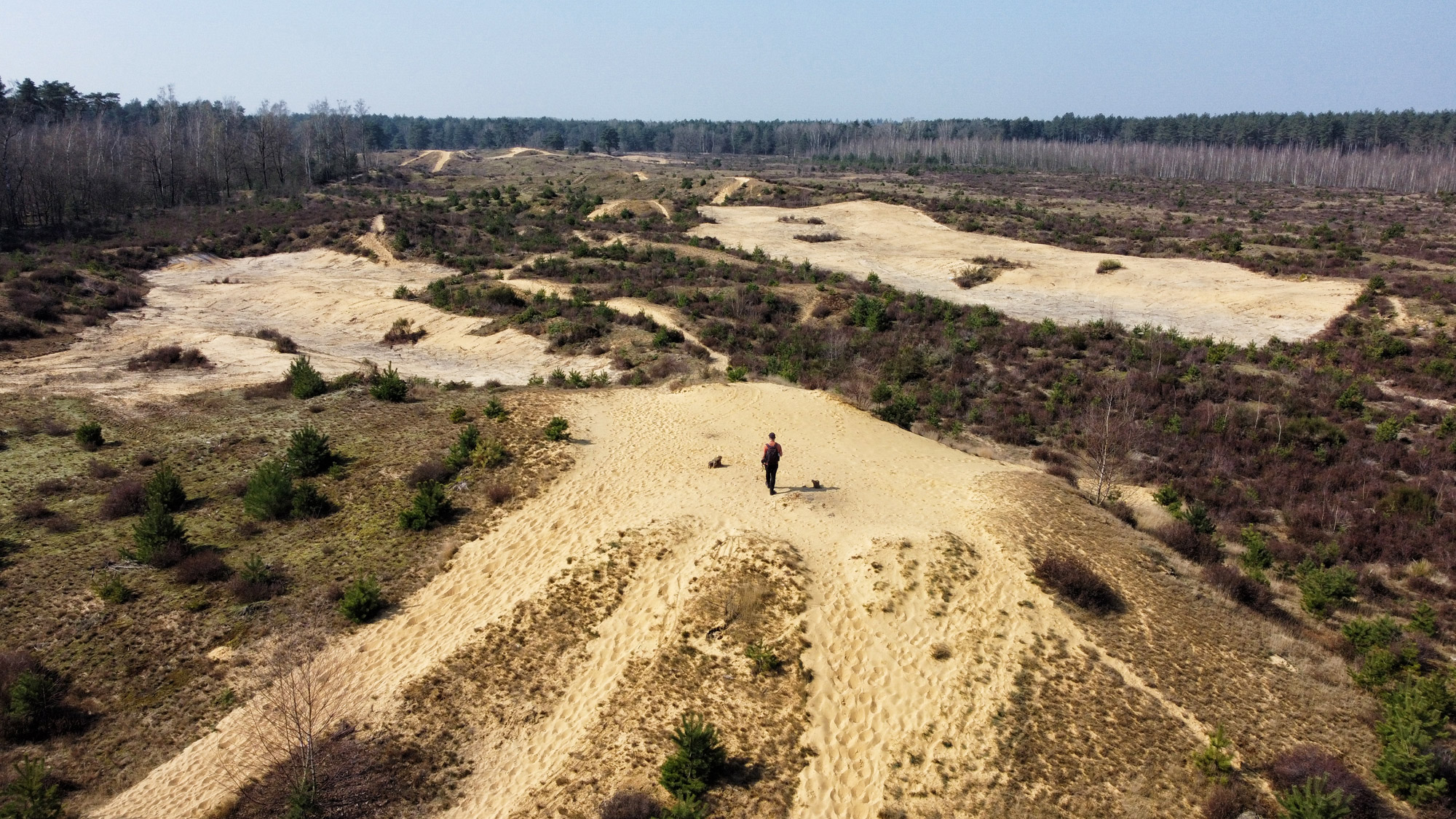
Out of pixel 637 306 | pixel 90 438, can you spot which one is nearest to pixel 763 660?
pixel 90 438

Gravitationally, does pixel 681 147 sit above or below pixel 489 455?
above

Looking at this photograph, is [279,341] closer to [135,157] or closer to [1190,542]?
[1190,542]

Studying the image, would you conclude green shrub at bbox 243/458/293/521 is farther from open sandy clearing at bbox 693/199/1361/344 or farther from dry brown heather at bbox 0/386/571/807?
open sandy clearing at bbox 693/199/1361/344

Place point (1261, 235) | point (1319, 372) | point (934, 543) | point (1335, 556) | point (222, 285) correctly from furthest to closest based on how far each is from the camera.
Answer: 1. point (1261, 235)
2. point (222, 285)
3. point (1319, 372)
4. point (1335, 556)
5. point (934, 543)

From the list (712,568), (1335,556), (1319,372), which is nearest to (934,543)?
(712,568)

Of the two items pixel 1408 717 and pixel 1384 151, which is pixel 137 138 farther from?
pixel 1384 151

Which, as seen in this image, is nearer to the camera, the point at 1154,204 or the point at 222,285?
the point at 222,285
